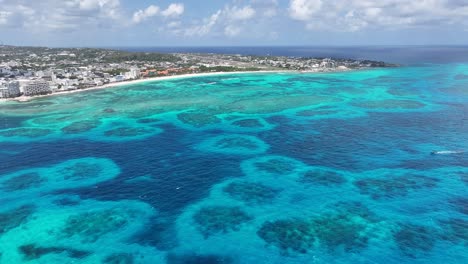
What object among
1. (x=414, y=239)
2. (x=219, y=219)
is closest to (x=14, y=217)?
(x=219, y=219)

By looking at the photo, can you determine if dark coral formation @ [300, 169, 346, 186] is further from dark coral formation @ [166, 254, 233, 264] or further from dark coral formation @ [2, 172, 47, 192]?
dark coral formation @ [2, 172, 47, 192]

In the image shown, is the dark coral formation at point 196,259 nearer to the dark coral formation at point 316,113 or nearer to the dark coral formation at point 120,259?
→ the dark coral formation at point 120,259

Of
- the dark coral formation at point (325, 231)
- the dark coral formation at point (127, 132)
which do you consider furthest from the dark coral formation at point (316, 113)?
the dark coral formation at point (325, 231)

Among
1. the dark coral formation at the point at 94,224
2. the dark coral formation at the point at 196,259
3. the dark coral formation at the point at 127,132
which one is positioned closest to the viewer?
the dark coral formation at the point at 196,259

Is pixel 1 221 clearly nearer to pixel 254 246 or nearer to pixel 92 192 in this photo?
pixel 92 192

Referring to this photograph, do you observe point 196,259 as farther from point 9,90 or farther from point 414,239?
point 9,90
